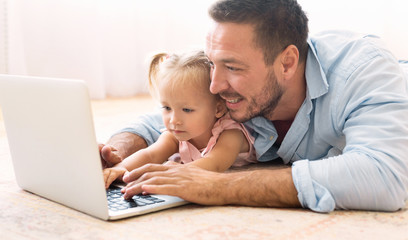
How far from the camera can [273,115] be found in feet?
5.35

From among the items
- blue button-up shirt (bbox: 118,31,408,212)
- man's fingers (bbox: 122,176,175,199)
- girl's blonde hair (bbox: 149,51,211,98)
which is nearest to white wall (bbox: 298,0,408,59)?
blue button-up shirt (bbox: 118,31,408,212)

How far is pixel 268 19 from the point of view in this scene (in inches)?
57.0

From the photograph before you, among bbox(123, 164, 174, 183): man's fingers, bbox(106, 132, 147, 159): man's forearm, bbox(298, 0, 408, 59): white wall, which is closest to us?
bbox(123, 164, 174, 183): man's fingers

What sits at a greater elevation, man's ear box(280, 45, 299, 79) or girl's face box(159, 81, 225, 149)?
man's ear box(280, 45, 299, 79)

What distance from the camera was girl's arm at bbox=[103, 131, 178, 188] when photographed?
4.64 ft

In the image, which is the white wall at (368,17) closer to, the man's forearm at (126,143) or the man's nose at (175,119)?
the man's forearm at (126,143)

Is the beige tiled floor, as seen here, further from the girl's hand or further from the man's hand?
the girl's hand

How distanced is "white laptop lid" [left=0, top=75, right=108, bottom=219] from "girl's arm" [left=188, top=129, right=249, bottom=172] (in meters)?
0.39

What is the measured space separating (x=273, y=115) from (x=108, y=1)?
237 cm

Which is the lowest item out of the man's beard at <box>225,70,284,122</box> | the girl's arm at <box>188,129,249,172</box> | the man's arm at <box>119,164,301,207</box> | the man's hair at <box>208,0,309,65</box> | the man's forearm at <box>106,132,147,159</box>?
the man's forearm at <box>106,132,147,159</box>

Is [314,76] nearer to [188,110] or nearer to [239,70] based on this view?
[239,70]

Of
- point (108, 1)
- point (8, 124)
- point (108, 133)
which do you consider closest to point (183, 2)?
point (108, 1)

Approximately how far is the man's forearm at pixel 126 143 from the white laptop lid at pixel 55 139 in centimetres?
39

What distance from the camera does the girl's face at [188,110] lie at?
151 cm
